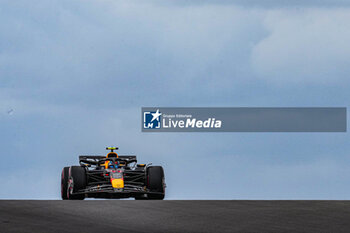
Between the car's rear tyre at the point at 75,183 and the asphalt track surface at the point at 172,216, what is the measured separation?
162 inches

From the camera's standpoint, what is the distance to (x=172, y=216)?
596 inches

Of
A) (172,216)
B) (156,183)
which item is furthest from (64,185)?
(172,216)

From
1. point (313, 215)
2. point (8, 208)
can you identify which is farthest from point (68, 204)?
point (313, 215)

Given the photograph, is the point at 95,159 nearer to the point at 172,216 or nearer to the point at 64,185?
the point at 64,185

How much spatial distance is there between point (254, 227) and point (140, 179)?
437 inches

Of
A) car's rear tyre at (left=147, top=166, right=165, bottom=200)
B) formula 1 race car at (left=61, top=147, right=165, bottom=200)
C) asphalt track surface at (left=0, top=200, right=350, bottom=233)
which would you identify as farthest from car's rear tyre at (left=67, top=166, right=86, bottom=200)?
→ asphalt track surface at (left=0, top=200, right=350, bottom=233)

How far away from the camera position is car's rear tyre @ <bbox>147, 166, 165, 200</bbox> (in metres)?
23.3

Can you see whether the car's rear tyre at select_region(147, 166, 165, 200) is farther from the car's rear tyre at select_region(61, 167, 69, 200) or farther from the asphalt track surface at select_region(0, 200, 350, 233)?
the asphalt track surface at select_region(0, 200, 350, 233)

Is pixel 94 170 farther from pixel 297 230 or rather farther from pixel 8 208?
pixel 297 230

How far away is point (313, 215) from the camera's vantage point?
15984mm

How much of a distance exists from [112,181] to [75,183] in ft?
4.45

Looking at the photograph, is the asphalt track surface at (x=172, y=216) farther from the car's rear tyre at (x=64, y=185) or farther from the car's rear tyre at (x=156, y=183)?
the car's rear tyre at (x=64, y=185)

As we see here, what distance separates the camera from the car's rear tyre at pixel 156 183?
23.3 meters

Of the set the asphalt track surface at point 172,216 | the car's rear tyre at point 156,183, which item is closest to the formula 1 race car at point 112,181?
the car's rear tyre at point 156,183
